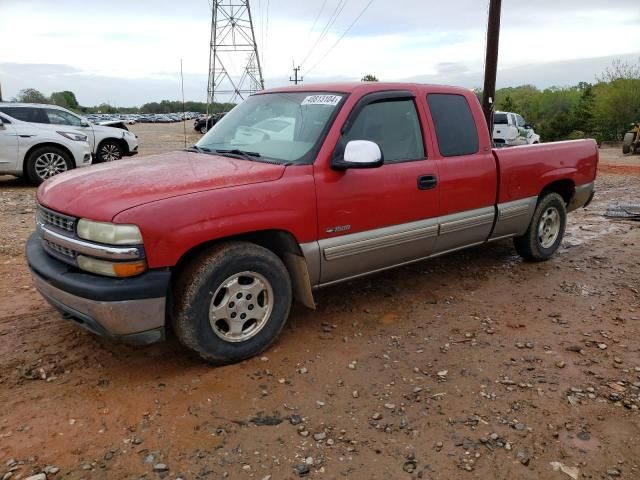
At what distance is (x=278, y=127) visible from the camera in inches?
159

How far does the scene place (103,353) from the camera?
3.58 m

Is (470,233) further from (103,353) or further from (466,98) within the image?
(103,353)

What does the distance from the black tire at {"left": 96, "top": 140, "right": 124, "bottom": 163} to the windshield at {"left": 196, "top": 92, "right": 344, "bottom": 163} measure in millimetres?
10009

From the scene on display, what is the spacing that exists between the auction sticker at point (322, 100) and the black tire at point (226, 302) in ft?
4.04

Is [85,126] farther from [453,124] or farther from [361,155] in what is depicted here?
[361,155]

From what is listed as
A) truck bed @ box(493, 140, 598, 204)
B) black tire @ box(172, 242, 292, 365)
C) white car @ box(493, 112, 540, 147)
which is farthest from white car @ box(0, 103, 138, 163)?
white car @ box(493, 112, 540, 147)

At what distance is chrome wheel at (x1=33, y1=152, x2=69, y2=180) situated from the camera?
1018 centimetres

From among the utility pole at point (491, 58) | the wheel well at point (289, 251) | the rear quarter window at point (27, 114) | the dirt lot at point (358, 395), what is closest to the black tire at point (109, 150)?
the rear quarter window at point (27, 114)

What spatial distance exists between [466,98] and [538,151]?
1.06 metres

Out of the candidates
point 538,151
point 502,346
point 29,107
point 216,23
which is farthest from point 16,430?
point 216,23

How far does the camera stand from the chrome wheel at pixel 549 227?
5.66 meters

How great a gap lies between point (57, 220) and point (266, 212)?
1.26 meters

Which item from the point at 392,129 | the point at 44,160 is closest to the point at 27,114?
the point at 44,160

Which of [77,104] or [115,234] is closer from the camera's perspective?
[115,234]
